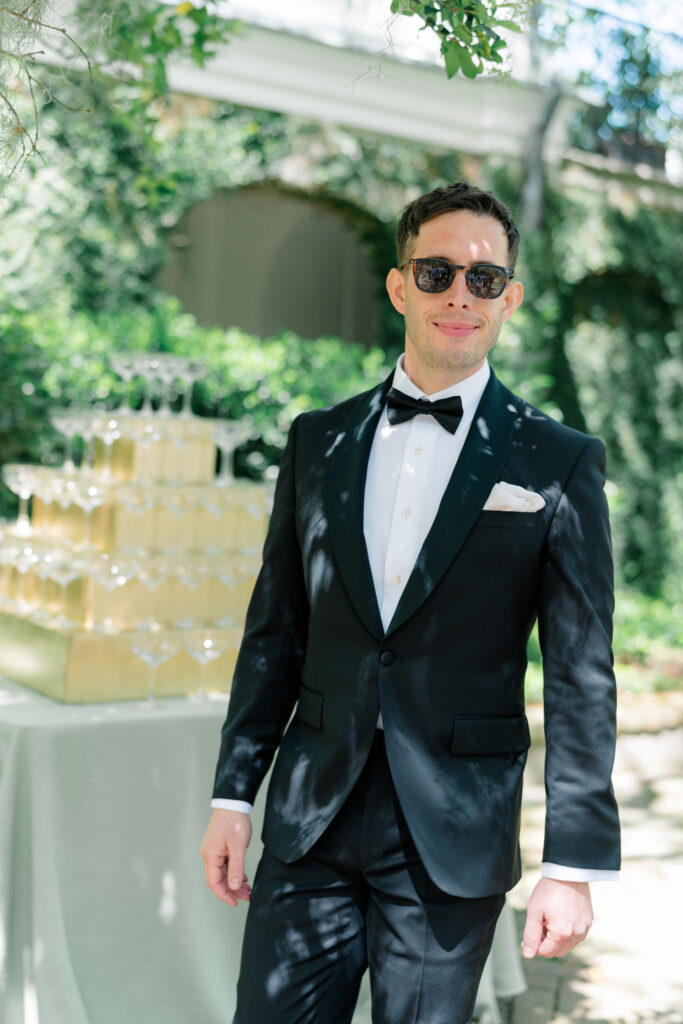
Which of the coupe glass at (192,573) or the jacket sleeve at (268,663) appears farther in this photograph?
the coupe glass at (192,573)

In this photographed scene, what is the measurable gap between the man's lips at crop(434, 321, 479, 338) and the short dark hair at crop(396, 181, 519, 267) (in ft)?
0.55

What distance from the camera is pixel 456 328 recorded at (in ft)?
6.50

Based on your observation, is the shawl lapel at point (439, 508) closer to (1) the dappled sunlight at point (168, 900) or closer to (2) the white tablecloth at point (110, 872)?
(2) the white tablecloth at point (110, 872)

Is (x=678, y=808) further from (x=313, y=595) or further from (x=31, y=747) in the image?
(x=313, y=595)

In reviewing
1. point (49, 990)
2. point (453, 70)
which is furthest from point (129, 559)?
point (453, 70)

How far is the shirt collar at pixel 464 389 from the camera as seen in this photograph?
2.09m

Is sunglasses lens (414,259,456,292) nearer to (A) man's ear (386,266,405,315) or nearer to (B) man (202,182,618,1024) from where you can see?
(B) man (202,182,618,1024)

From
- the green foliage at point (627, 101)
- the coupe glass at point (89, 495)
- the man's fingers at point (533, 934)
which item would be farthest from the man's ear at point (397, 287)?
the green foliage at point (627, 101)

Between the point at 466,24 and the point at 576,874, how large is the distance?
1.59 m

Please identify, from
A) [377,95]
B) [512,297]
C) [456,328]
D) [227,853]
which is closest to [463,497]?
[456,328]

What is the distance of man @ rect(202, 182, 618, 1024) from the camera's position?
183 centimetres

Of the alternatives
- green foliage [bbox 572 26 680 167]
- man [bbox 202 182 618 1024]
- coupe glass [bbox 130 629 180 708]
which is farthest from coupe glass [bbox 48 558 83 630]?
green foliage [bbox 572 26 680 167]

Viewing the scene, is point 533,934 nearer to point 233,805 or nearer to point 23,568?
point 233,805

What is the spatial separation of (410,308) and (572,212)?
8364mm
